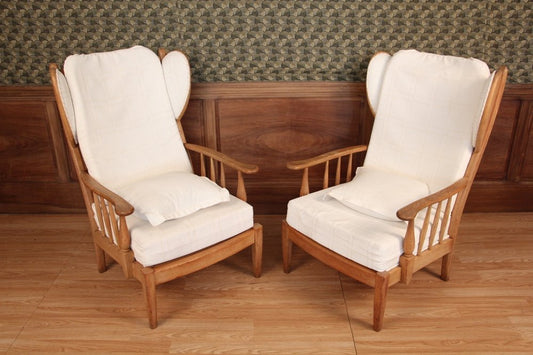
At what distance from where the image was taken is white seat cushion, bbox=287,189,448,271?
2004mm

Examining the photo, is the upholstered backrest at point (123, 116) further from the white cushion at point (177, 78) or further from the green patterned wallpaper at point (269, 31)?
the green patterned wallpaper at point (269, 31)

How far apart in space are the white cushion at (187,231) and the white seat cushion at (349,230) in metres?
0.29

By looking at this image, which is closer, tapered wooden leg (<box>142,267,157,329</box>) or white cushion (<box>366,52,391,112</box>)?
tapered wooden leg (<box>142,267,157,329</box>)

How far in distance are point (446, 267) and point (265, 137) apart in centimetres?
132

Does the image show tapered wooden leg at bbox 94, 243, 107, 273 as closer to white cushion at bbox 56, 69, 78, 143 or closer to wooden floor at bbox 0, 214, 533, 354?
wooden floor at bbox 0, 214, 533, 354

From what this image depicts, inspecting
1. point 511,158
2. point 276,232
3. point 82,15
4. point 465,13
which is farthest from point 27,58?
point 511,158

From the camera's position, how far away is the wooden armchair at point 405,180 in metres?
2.05

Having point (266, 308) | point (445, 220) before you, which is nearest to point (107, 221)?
point (266, 308)

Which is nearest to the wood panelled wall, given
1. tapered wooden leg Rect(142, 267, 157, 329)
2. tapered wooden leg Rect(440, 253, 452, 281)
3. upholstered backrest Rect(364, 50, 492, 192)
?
upholstered backrest Rect(364, 50, 492, 192)

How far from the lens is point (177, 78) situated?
2.60 m

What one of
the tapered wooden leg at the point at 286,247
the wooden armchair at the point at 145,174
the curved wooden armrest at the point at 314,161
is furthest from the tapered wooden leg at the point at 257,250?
the curved wooden armrest at the point at 314,161

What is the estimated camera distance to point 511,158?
3057mm

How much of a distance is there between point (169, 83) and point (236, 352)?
1.47 m

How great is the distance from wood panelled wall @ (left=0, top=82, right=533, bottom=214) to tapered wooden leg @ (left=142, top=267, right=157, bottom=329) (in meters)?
1.20
